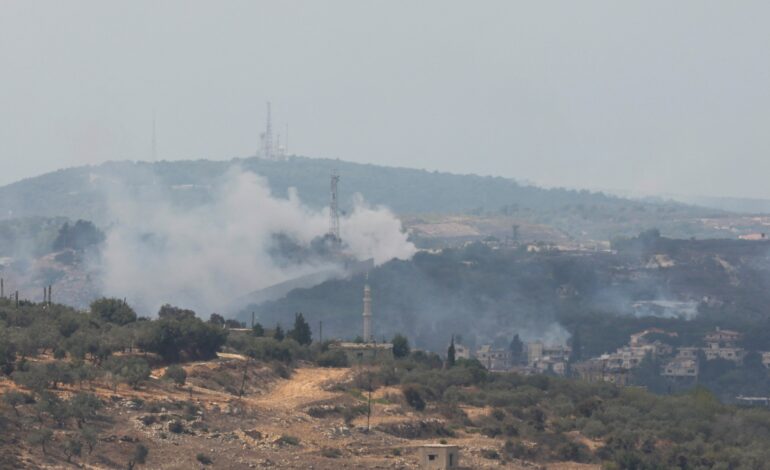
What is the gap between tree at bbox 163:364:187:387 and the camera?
99.9 m

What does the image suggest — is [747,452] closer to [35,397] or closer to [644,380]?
[35,397]

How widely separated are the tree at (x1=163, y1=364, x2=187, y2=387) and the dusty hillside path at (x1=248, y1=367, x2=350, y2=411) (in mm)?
3316

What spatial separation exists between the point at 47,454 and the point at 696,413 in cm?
4318

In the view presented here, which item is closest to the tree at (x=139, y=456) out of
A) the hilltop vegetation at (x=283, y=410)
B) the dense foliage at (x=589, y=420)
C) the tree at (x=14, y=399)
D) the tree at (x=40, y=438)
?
the hilltop vegetation at (x=283, y=410)

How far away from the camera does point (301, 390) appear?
106 m

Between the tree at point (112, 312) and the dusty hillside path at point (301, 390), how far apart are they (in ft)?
39.7

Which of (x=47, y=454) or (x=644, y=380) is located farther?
(x=644, y=380)

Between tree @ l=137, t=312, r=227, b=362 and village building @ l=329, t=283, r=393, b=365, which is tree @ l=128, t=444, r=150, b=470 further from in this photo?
village building @ l=329, t=283, r=393, b=365

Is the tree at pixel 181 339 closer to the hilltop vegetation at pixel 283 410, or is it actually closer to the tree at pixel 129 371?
the hilltop vegetation at pixel 283 410

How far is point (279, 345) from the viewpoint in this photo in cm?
11594

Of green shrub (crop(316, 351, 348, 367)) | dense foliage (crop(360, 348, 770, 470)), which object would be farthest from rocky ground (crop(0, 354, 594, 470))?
green shrub (crop(316, 351, 348, 367))

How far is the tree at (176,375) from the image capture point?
99938 mm

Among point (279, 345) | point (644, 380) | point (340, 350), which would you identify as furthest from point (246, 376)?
point (644, 380)

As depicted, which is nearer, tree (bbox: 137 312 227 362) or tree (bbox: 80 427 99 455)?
tree (bbox: 80 427 99 455)
